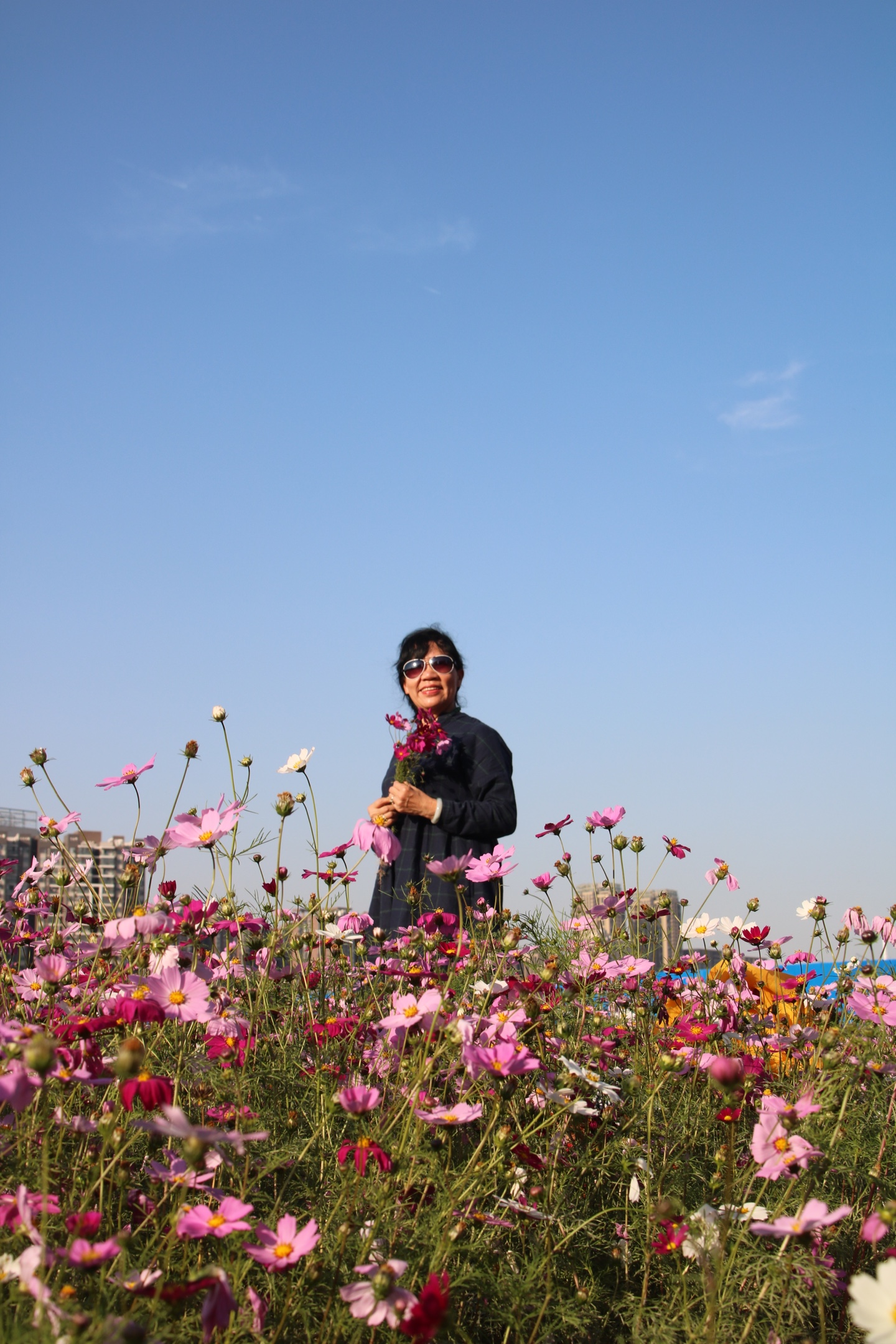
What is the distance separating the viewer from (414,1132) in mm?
1165

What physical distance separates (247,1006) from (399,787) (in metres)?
0.79

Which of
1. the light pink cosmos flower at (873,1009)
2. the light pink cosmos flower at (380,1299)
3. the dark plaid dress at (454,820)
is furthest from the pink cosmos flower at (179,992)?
the dark plaid dress at (454,820)

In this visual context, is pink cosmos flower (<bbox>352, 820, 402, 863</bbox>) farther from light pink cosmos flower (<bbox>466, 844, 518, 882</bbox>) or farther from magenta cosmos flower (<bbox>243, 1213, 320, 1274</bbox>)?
magenta cosmos flower (<bbox>243, 1213, 320, 1274</bbox>)

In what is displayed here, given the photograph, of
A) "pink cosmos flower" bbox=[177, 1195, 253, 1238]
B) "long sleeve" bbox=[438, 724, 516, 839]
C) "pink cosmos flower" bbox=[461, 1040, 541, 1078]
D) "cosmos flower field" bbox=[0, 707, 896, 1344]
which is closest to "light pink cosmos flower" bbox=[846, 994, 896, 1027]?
"cosmos flower field" bbox=[0, 707, 896, 1344]

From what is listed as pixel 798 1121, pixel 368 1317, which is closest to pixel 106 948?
pixel 368 1317

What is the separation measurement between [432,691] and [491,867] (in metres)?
1.49

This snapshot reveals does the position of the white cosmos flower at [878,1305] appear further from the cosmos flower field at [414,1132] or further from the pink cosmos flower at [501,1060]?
the pink cosmos flower at [501,1060]

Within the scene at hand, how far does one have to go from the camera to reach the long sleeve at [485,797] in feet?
8.92

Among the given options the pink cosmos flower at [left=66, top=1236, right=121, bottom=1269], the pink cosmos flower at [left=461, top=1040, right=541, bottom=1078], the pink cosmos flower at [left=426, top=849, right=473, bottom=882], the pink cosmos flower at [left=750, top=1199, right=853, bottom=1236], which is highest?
the pink cosmos flower at [left=426, top=849, right=473, bottom=882]

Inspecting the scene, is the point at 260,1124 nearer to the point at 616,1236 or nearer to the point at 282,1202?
the point at 282,1202

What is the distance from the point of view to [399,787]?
8.00 feet

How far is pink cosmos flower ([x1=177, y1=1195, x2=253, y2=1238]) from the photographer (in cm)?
92

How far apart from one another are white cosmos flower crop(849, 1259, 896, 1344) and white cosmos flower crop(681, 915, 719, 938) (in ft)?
5.15

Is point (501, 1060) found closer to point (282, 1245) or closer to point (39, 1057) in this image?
point (282, 1245)
